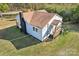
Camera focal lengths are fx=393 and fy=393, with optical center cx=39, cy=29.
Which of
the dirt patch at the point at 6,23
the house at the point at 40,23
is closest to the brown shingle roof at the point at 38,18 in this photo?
the house at the point at 40,23

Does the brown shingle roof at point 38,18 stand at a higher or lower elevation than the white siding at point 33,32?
higher

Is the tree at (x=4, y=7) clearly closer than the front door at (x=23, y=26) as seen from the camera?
Yes

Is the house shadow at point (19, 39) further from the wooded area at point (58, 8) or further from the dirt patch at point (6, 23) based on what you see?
the wooded area at point (58, 8)

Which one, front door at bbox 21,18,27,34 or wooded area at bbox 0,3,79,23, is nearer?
wooded area at bbox 0,3,79,23

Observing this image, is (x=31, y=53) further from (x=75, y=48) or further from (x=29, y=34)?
(x=75, y=48)

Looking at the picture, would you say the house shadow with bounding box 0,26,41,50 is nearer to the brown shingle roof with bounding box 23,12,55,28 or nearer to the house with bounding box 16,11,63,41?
the house with bounding box 16,11,63,41

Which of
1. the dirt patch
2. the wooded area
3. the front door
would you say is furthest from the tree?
the front door

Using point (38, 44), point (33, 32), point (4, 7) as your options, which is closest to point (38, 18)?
point (33, 32)
